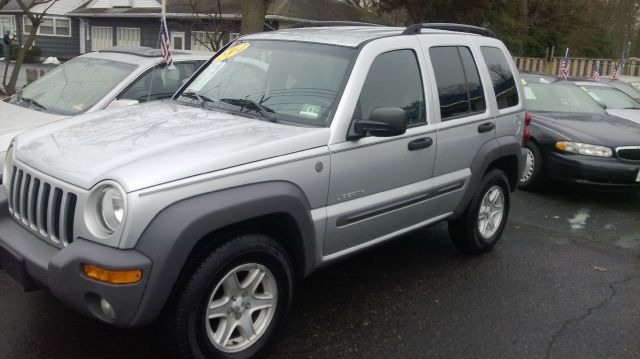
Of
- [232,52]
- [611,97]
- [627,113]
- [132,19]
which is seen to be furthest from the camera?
[132,19]

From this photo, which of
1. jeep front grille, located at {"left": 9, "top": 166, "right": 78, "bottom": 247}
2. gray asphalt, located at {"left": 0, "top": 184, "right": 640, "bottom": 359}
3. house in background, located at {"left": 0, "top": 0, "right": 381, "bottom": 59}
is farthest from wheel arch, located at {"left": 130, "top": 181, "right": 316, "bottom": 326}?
house in background, located at {"left": 0, "top": 0, "right": 381, "bottom": 59}

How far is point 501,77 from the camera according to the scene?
5270 mm

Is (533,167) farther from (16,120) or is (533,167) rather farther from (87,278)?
(87,278)

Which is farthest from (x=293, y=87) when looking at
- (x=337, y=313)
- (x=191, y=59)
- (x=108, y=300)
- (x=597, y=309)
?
(x=191, y=59)

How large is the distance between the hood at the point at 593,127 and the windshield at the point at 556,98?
0.31 meters

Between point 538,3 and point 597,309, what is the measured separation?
25.6m

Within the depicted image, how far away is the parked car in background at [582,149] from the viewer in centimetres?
734

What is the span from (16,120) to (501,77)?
434 cm

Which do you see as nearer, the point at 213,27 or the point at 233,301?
the point at 233,301

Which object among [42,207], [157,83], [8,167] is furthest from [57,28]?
[42,207]

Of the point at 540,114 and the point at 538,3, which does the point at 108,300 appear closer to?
the point at 540,114

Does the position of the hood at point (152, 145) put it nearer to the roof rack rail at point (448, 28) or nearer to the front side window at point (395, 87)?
the front side window at point (395, 87)

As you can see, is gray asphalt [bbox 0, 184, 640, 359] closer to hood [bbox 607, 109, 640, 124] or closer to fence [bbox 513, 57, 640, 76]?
hood [bbox 607, 109, 640, 124]

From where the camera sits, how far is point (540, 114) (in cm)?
847
